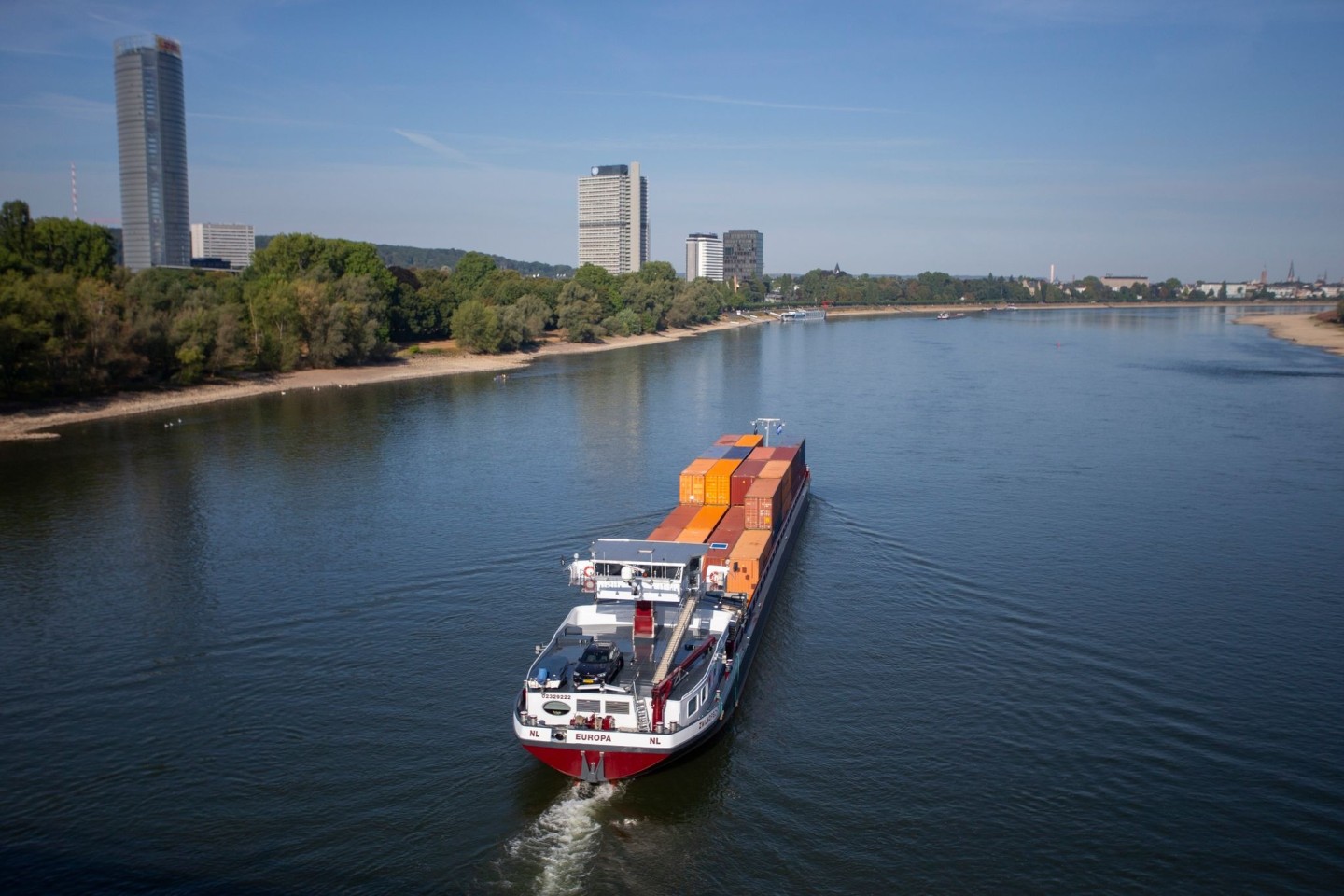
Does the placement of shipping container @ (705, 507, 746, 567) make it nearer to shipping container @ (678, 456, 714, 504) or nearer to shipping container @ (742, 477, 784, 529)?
shipping container @ (742, 477, 784, 529)

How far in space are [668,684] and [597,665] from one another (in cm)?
148

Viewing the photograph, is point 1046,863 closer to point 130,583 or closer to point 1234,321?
point 130,583

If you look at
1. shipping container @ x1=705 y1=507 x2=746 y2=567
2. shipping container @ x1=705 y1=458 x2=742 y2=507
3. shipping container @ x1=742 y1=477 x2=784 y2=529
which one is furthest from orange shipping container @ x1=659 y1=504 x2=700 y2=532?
shipping container @ x1=742 y1=477 x2=784 y2=529

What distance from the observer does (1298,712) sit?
2014 centimetres

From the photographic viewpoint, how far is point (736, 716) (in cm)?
2053

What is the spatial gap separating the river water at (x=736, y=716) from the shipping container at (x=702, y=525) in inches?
107

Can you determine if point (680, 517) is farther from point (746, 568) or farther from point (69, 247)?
point (69, 247)

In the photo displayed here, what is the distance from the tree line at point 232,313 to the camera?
55969mm

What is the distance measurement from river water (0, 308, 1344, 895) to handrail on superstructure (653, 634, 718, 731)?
133 centimetres

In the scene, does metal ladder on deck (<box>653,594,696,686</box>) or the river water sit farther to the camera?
metal ladder on deck (<box>653,594,696,686</box>)

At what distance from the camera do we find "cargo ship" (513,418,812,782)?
691 inches

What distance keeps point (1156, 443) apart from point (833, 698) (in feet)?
110

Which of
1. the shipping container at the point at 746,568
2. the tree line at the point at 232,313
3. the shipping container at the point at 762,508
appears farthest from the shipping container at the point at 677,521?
the tree line at the point at 232,313

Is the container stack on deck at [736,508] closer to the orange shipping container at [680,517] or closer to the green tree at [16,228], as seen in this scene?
the orange shipping container at [680,517]
